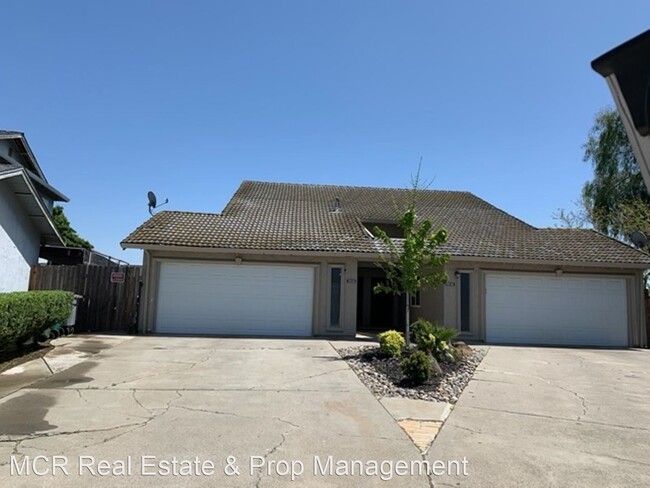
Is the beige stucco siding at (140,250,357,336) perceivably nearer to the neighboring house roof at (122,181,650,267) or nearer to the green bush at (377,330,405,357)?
Answer: the neighboring house roof at (122,181,650,267)

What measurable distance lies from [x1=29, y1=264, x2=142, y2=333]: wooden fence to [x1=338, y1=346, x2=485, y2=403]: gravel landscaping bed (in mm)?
8113

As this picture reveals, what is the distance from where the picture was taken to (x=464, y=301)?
15.7 m

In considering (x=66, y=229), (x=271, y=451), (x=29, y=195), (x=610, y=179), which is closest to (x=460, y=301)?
(x=271, y=451)

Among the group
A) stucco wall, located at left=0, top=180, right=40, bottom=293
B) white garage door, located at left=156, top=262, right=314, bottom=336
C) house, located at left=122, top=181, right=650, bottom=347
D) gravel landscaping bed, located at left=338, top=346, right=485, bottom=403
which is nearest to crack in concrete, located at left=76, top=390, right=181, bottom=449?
gravel landscaping bed, located at left=338, top=346, right=485, bottom=403

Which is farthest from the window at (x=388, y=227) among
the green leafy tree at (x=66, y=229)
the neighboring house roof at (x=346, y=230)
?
the green leafy tree at (x=66, y=229)

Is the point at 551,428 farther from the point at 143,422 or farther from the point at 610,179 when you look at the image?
the point at 610,179

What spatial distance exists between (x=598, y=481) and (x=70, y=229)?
34697mm

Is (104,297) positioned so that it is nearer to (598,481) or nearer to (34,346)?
(34,346)

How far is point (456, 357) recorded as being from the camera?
34.2ft

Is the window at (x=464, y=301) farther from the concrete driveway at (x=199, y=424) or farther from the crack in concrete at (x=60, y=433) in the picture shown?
the crack in concrete at (x=60, y=433)

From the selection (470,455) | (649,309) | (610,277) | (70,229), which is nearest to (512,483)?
(470,455)

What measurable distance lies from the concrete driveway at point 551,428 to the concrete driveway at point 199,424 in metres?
0.74

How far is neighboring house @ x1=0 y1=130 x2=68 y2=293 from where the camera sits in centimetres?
1152

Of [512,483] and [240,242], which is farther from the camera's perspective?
[240,242]
